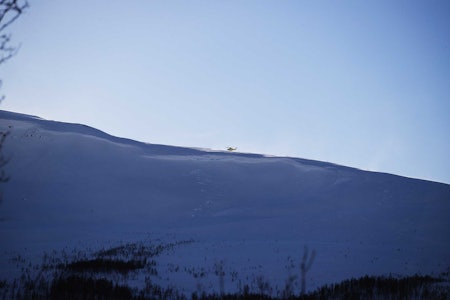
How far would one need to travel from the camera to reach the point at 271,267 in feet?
41.2

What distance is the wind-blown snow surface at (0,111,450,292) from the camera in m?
14.2

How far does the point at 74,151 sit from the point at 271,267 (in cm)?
2694

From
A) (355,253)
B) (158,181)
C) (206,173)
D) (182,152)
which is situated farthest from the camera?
(182,152)

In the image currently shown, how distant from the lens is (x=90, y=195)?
87.9 ft

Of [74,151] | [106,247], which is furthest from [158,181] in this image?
[106,247]

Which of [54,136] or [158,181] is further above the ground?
[54,136]

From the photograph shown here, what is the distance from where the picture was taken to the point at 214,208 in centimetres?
2661

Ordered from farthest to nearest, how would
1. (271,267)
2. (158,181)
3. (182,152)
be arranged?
(182,152), (158,181), (271,267)

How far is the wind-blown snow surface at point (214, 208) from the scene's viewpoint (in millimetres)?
14242

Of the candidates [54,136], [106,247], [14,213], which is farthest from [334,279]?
[54,136]

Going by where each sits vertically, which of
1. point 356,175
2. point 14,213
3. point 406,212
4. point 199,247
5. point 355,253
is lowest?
point 14,213

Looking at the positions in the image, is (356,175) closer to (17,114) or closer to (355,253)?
(355,253)

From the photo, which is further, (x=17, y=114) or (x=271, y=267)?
(x=17, y=114)

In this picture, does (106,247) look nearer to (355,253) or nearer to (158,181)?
(355,253)
